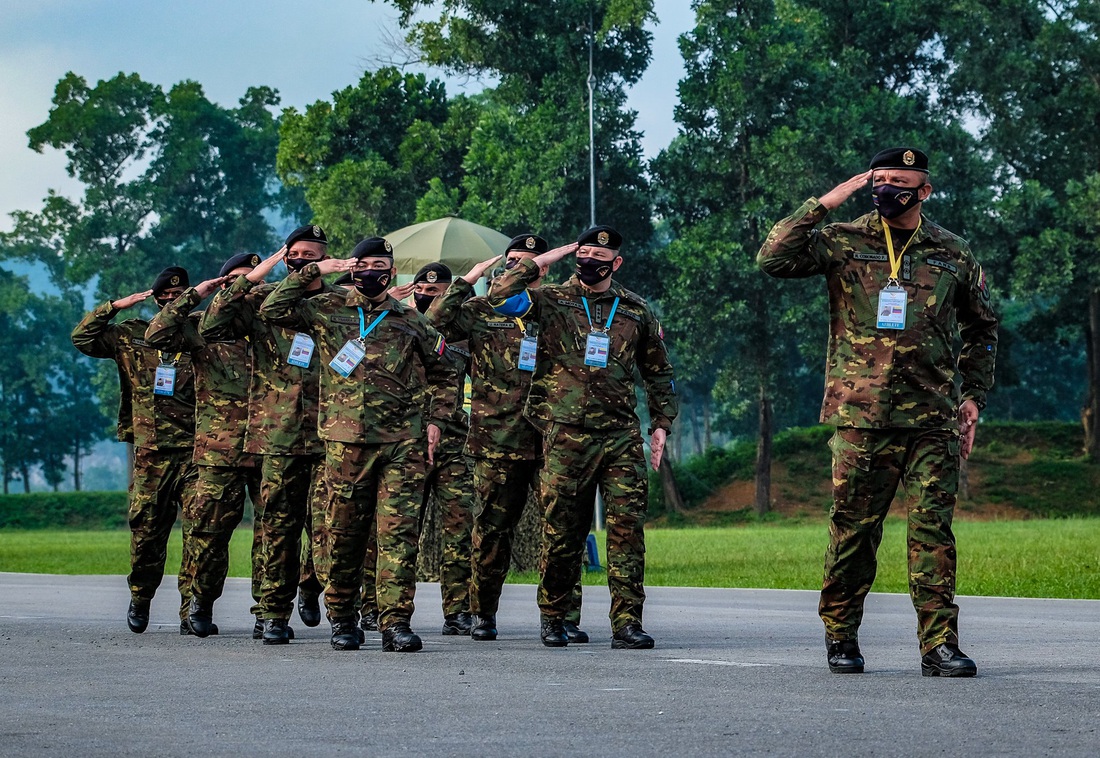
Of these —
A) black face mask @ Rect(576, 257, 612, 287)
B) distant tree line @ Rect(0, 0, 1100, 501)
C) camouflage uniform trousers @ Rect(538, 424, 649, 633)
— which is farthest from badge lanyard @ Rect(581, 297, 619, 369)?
distant tree line @ Rect(0, 0, 1100, 501)

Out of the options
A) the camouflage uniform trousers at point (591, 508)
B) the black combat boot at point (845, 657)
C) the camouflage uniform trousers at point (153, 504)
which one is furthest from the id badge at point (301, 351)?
the black combat boot at point (845, 657)

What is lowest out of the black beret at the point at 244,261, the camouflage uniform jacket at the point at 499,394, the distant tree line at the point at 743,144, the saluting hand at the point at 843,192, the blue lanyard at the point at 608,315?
the camouflage uniform jacket at the point at 499,394

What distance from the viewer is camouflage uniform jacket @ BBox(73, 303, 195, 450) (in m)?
12.5

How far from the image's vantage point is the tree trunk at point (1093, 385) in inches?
1844

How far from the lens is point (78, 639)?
1173cm

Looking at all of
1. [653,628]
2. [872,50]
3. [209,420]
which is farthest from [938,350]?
[872,50]

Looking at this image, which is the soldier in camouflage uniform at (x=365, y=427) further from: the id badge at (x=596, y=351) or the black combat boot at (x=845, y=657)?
the black combat boot at (x=845, y=657)

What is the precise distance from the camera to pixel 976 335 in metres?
8.77

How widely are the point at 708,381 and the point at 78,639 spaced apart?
6166 cm

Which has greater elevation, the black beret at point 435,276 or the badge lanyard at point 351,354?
the black beret at point 435,276

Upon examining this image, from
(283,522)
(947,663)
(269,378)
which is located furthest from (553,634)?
A: (947,663)

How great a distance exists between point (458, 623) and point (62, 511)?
5638 centimetres

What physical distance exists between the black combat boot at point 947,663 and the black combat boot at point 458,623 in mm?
4295

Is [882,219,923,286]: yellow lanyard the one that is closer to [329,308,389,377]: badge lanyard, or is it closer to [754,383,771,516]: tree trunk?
[329,308,389,377]: badge lanyard
